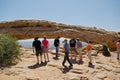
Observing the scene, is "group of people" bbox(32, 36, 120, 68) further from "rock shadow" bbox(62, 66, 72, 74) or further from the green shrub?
the green shrub

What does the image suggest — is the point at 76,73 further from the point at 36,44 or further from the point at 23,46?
the point at 23,46

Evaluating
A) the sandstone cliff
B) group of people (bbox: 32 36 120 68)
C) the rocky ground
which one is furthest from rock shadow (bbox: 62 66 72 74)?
the sandstone cliff

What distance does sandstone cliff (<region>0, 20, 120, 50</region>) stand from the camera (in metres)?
25.1

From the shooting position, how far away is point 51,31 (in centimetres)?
2519

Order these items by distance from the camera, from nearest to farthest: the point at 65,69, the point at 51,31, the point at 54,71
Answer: the point at 54,71 → the point at 65,69 → the point at 51,31

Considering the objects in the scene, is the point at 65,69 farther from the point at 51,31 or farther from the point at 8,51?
the point at 51,31

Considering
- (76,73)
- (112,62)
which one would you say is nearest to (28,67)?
(76,73)

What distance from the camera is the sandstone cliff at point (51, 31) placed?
2511 centimetres

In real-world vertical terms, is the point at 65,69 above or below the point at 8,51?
below

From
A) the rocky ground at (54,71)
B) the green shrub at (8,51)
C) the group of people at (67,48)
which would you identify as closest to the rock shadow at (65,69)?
the rocky ground at (54,71)

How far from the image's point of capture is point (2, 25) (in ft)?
87.9

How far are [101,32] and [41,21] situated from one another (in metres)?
7.09

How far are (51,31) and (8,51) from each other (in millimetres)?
11174

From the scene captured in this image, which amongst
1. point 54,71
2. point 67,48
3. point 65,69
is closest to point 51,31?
point 67,48
